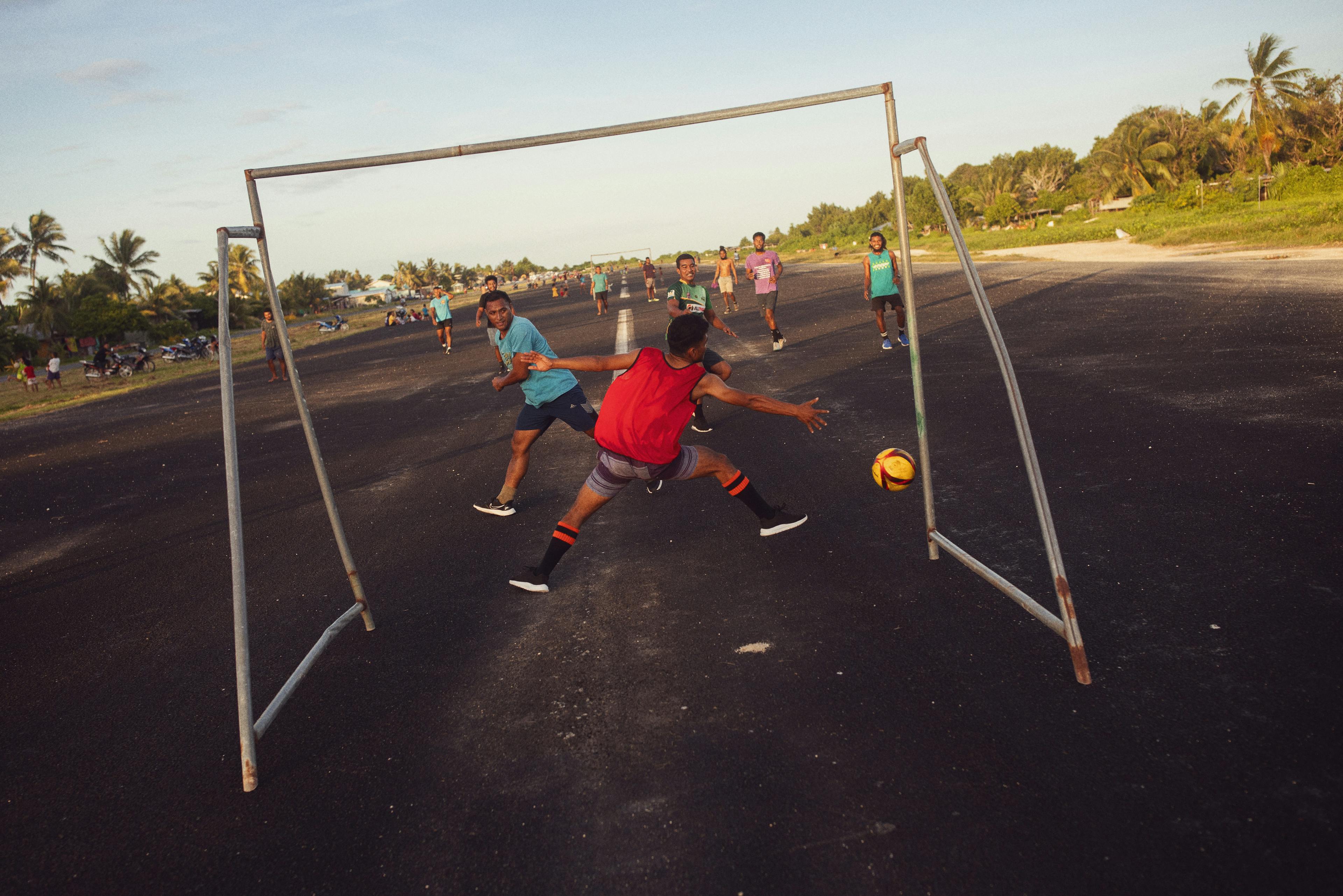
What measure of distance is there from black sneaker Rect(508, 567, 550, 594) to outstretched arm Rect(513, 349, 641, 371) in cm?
127

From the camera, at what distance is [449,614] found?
488cm

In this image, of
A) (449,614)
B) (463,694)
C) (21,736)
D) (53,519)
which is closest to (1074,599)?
(463,694)

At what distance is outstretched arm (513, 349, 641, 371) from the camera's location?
464 cm

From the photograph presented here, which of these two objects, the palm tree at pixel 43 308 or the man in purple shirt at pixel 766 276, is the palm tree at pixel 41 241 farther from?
the man in purple shirt at pixel 766 276

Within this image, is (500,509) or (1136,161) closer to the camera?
(500,509)

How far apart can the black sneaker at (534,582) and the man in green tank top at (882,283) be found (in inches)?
370

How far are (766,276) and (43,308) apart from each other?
62.6 meters

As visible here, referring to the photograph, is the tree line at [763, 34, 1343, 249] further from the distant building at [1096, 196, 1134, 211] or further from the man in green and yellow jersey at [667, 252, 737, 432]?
the man in green and yellow jersey at [667, 252, 737, 432]

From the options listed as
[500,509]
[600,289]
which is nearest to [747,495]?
[500,509]

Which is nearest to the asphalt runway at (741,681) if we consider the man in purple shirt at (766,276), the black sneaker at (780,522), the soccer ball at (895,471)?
the black sneaker at (780,522)

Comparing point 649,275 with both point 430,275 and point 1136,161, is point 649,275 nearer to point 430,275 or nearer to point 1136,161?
point 1136,161

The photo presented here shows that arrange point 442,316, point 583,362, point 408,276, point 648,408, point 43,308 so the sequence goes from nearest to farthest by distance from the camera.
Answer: point 648,408, point 583,362, point 442,316, point 43,308, point 408,276

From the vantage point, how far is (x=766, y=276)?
49.9 feet

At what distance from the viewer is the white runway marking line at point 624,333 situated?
59.7 ft
